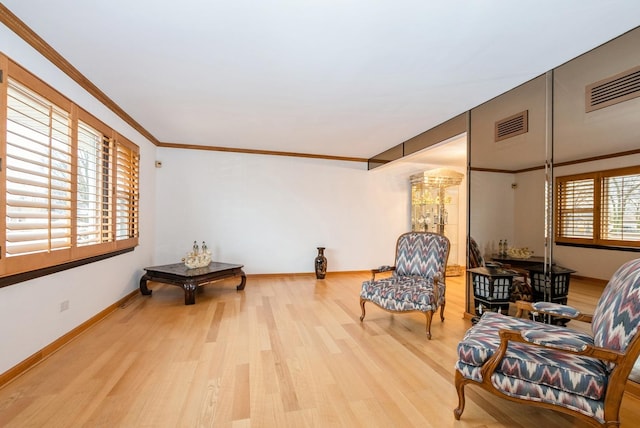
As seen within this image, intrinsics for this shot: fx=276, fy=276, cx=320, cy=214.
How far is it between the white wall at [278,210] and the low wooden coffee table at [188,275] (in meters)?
1.01

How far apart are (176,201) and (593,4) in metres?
5.66

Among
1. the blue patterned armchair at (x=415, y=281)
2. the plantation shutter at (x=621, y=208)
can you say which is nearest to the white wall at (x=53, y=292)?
the blue patterned armchair at (x=415, y=281)

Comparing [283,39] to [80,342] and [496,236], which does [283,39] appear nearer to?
[496,236]

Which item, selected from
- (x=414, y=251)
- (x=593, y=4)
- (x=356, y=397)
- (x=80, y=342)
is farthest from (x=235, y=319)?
(x=593, y=4)

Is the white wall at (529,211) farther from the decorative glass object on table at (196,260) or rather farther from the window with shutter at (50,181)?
the window with shutter at (50,181)

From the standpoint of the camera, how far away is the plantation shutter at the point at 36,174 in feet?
6.49

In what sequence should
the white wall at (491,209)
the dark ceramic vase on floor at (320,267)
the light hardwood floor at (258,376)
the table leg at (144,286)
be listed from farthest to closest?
the dark ceramic vase on floor at (320,267), the table leg at (144,286), the white wall at (491,209), the light hardwood floor at (258,376)

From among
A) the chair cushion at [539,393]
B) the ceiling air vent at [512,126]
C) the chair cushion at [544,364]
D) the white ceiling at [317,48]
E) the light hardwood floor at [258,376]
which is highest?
the white ceiling at [317,48]

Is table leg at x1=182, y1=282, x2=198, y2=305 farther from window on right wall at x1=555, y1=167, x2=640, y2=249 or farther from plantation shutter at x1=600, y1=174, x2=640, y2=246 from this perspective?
plantation shutter at x1=600, y1=174, x2=640, y2=246

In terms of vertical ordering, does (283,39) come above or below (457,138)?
above

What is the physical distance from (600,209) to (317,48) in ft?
8.48

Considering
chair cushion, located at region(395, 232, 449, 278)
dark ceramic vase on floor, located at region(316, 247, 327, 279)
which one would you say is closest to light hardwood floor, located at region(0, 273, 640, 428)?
chair cushion, located at region(395, 232, 449, 278)

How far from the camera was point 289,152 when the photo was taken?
5559 millimetres

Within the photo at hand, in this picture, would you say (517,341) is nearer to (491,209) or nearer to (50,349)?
(491,209)
